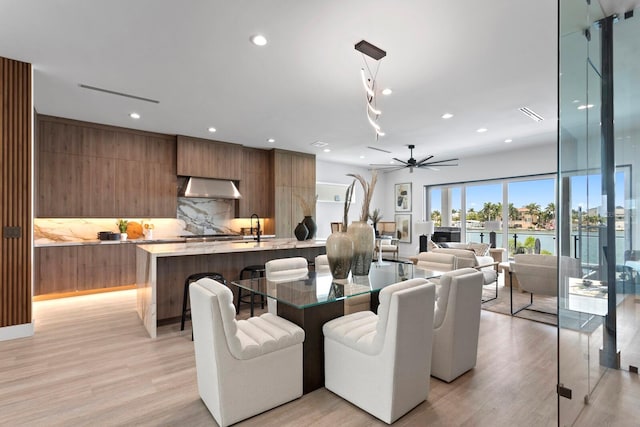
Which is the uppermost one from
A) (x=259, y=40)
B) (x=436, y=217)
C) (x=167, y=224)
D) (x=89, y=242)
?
(x=259, y=40)

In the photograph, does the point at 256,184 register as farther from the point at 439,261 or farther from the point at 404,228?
the point at 404,228

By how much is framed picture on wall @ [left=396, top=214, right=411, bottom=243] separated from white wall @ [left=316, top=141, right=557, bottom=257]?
0.45 feet

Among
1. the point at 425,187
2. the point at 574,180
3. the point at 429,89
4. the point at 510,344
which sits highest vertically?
the point at 429,89

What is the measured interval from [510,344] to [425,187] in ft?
22.5

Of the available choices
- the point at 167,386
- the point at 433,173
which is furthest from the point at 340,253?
the point at 433,173

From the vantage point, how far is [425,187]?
9523 mm

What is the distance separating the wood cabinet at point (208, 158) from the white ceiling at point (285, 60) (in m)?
0.75

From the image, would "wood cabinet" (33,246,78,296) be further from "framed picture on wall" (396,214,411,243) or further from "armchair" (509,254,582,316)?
"framed picture on wall" (396,214,411,243)

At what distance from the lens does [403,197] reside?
32.9 ft

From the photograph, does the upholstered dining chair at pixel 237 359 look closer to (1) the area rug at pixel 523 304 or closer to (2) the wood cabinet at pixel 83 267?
(1) the area rug at pixel 523 304

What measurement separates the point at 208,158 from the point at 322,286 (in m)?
4.98

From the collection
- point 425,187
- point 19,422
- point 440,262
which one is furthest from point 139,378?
point 425,187

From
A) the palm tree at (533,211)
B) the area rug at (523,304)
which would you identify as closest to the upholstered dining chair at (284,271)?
the area rug at (523,304)

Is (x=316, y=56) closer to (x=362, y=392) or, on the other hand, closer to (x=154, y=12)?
(x=154, y=12)
